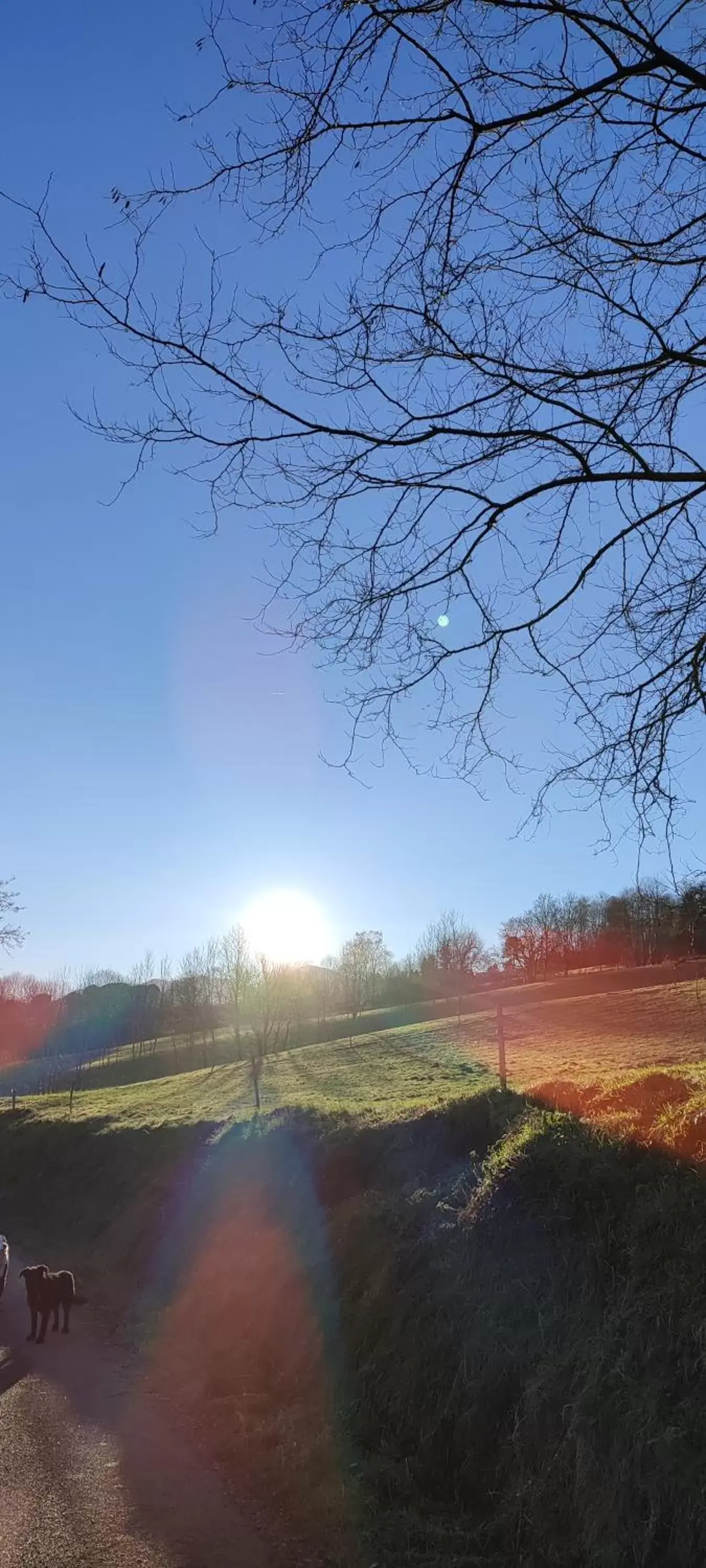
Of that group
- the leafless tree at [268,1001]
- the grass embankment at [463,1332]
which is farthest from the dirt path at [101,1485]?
the leafless tree at [268,1001]

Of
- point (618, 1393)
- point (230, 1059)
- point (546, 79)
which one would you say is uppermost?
point (546, 79)

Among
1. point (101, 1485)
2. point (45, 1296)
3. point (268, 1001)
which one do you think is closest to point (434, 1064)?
point (45, 1296)

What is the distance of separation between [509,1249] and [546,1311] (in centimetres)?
88

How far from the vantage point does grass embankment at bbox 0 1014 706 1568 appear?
226 inches

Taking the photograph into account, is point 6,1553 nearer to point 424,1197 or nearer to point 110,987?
point 424,1197

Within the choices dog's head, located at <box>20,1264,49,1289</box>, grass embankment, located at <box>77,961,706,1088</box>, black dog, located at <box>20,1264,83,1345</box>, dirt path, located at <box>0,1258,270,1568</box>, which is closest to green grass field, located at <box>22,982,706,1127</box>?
grass embankment, located at <box>77,961,706,1088</box>

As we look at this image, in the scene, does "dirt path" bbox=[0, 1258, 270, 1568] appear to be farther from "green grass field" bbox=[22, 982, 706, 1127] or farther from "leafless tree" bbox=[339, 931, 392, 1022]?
"leafless tree" bbox=[339, 931, 392, 1022]

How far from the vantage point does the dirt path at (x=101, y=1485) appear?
570cm

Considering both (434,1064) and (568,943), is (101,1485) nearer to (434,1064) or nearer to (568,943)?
(434,1064)

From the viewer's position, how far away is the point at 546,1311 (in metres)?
7.11

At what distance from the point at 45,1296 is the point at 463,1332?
6.11m

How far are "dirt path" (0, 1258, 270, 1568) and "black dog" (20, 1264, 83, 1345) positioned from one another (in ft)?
4.24

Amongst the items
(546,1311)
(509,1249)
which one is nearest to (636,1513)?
(546,1311)

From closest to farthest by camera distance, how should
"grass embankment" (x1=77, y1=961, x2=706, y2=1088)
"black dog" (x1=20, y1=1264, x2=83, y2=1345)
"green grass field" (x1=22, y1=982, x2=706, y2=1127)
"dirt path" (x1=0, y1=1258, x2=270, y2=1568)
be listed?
A: "dirt path" (x1=0, y1=1258, x2=270, y2=1568) → "black dog" (x1=20, y1=1264, x2=83, y2=1345) → "green grass field" (x1=22, y1=982, x2=706, y2=1127) → "grass embankment" (x1=77, y1=961, x2=706, y2=1088)
